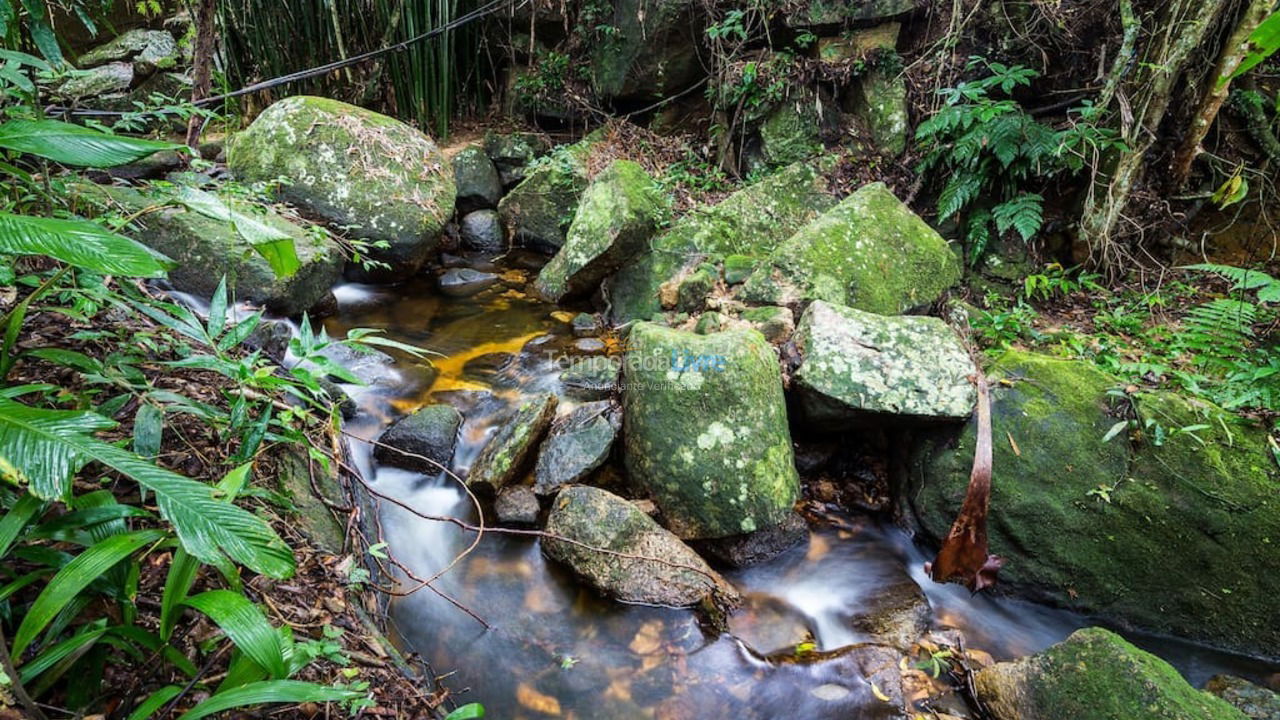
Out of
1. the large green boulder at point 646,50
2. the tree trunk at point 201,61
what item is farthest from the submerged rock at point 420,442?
the large green boulder at point 646,50

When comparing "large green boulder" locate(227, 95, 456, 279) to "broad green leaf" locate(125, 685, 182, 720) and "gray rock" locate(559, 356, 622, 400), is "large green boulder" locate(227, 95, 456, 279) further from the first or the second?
"broad green leaf" locate(125, 685, 182, 720)

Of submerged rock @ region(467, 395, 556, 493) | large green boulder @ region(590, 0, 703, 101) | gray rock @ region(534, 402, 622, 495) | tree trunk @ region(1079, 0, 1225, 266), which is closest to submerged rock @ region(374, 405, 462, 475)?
submerged rock @ region(467, 395, 556, 493)

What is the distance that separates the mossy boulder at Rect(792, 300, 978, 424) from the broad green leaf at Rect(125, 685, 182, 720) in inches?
104

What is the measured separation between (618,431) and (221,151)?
18.6 ft

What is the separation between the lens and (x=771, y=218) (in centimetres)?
481

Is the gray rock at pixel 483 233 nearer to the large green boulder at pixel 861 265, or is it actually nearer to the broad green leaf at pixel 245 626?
the large green boulder at pixel 861 265

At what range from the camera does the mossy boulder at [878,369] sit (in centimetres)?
289

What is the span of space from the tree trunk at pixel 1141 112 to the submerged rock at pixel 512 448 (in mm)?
3839

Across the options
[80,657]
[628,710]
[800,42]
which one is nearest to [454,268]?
[800,42]

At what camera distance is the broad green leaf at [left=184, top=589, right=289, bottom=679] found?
1061 mm

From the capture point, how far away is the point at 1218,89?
11.5ft

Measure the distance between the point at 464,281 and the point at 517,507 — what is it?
289 cm

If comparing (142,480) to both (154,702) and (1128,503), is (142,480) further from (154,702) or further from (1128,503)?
(1128,503)

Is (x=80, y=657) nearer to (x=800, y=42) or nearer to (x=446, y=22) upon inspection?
(x=800, y=42)
